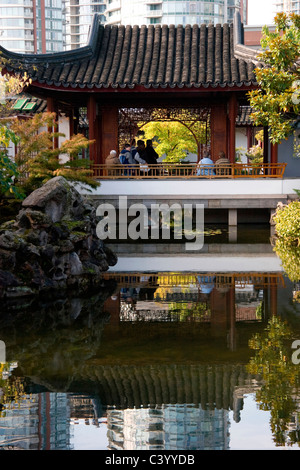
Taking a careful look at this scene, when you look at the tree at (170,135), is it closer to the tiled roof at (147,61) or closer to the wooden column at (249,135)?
the wooden column at (249,135)

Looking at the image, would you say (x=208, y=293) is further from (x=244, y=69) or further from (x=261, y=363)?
(x=244, y=69)

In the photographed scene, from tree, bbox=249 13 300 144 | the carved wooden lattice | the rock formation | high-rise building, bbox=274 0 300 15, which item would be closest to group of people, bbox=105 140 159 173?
the carved wooden lattice

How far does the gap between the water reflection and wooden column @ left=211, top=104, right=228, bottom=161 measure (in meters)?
12.7

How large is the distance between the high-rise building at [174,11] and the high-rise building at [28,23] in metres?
10.0

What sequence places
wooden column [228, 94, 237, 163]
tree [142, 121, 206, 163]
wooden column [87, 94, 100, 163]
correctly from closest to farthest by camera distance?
wooden column [228, 94, 237, 163] < wooden column [87, 94, 100, 163] < tree [142, 121, 206, 163]

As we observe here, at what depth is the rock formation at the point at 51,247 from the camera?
10391 millimetres

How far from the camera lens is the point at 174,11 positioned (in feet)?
292

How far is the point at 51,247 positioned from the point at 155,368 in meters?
4.93

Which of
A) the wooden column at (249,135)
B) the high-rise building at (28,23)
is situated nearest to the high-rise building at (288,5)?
the high-rise building at (28,23)

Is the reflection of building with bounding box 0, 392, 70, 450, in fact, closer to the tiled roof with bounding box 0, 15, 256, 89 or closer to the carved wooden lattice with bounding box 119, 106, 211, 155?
the tiled roof with bounding box 0, 15, 256, 89

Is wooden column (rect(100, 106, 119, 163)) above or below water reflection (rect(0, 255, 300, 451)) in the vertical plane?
above

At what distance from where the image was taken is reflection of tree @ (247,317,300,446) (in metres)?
4.95

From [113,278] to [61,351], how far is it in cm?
482
